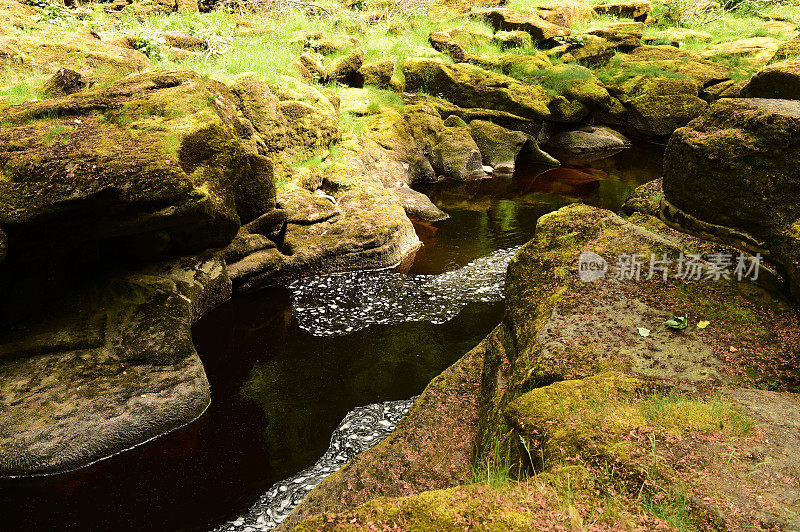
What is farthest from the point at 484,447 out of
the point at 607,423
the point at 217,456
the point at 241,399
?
the point at 241,399

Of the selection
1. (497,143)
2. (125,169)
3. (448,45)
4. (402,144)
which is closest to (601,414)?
(125,169)

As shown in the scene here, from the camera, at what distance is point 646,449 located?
3172 mm

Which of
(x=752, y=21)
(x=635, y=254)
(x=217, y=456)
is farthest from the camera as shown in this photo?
(x=752, y=21)

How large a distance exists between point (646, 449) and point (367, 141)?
14.5m

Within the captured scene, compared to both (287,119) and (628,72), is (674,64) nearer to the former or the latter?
(628,72)

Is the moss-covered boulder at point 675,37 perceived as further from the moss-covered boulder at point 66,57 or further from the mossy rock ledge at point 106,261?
the mossy rock ledge at point 106,261

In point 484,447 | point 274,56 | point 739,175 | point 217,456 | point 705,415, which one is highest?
point 274,56

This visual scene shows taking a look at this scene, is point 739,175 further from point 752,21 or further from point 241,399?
point 752,21

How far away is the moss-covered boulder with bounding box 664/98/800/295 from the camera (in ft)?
15.8

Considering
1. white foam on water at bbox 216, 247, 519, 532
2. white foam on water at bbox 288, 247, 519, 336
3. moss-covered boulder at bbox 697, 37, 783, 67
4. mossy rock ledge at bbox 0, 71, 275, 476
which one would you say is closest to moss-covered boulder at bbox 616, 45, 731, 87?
moss-covered boulder at bbox 697, 37, 783, 67

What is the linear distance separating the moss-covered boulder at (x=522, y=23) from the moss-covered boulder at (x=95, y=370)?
23845 mm

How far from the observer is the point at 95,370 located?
686 cm

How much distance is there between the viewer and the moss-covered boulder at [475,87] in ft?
67.7

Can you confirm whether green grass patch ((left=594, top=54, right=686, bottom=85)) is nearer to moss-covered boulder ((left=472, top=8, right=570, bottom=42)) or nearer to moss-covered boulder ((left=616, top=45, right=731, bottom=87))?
moss-covered boulder ((left=616, top=45, right=731, bottom=87))
